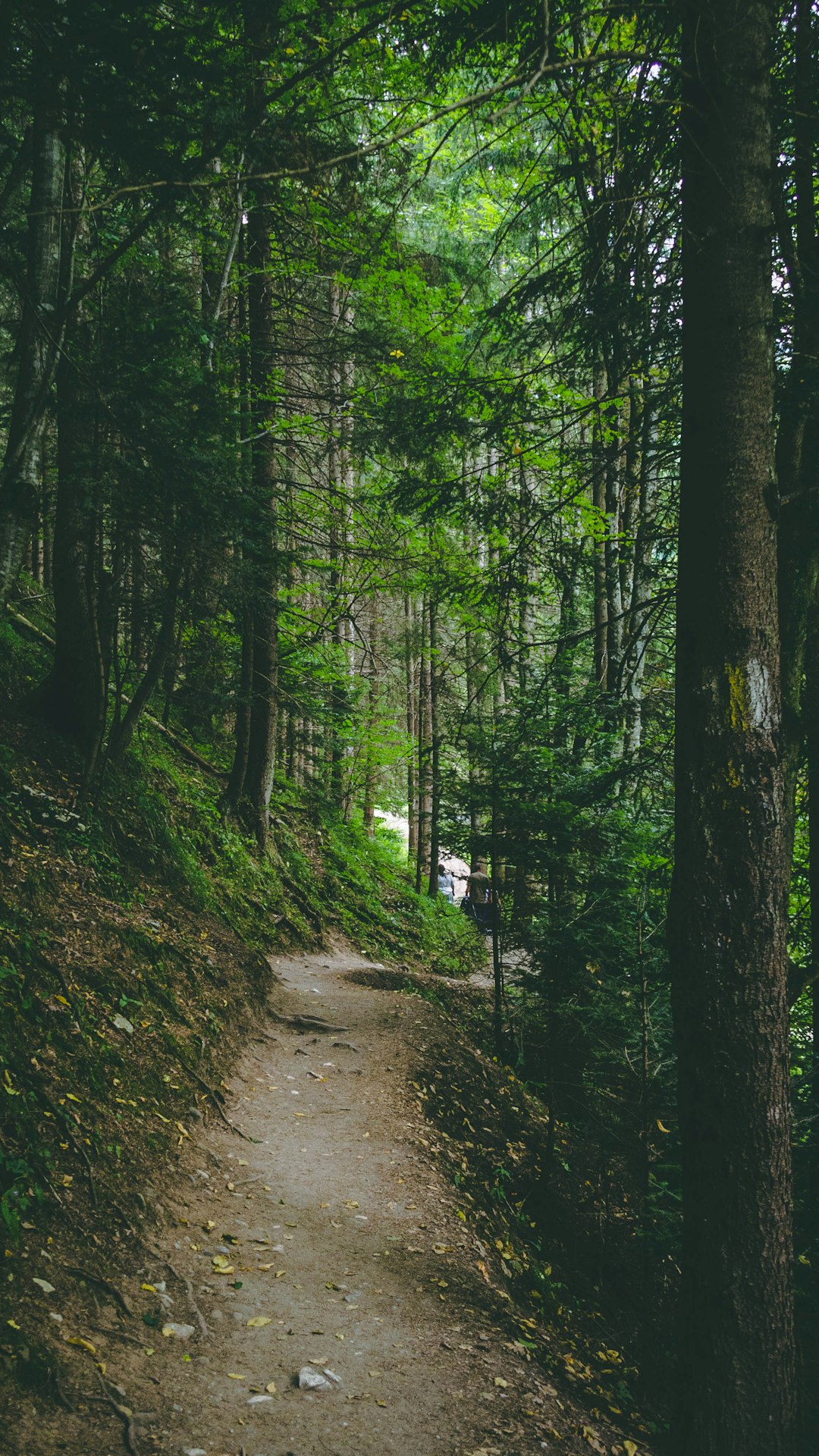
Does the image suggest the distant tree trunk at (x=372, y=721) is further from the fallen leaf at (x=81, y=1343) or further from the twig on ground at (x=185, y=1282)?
the fallen leaf at (x=81, y=1343)

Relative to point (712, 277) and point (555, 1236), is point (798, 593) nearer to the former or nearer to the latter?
point (712, 277)

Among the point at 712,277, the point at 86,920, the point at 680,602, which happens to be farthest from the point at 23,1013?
the point at 712,277

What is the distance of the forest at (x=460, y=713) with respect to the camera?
11.0ft

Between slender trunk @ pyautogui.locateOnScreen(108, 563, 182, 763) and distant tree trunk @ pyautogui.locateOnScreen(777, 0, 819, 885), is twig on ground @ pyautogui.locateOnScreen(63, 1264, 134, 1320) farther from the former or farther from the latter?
slender trunk @ pyautogui.locateOnScreen(108, 563, 182, 763)

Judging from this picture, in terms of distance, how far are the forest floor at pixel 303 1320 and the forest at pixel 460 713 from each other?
4 cm

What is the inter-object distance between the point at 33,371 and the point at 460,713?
4134mm

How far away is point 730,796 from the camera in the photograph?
335 centimetres

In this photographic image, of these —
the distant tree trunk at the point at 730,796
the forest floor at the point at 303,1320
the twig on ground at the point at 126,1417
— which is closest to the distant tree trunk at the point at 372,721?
the forest floor at the point at 303,1320

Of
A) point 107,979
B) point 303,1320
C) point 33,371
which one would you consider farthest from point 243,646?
point 303,1320

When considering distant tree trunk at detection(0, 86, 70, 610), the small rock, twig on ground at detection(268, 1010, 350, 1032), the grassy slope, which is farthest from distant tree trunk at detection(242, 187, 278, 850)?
the small rock

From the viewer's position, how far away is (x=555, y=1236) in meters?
7.48

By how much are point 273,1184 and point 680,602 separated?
4.94m

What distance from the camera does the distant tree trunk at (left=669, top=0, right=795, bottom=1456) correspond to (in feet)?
10.5

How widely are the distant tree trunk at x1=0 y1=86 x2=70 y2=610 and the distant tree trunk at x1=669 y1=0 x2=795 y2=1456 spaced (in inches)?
143
